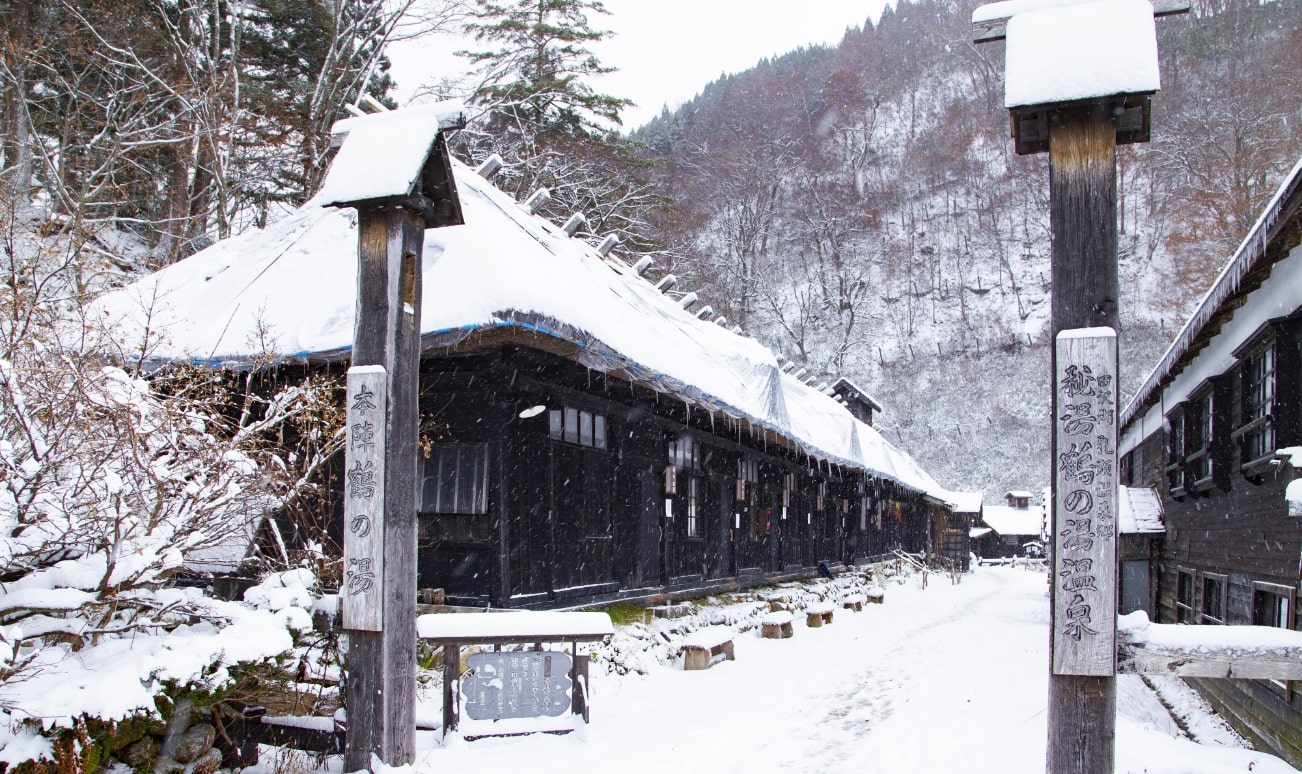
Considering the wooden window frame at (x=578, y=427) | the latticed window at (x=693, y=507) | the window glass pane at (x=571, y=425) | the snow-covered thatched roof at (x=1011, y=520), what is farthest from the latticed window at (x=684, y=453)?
the snow-covered thatched roof at (x=1011, y=520)

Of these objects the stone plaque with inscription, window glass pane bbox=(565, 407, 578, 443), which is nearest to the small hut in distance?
window glass pane bbox=(565, 407, 578, 443)

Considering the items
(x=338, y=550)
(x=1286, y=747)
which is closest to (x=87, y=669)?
(x=338, y=550)

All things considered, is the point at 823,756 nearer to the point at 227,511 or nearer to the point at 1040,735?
the point at 1040,735

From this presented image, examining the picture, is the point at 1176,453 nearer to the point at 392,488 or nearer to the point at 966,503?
the point at 392,488

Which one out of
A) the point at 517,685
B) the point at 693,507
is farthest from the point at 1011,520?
the point at 517,685

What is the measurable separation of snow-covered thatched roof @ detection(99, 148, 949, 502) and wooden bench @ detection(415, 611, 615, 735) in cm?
270

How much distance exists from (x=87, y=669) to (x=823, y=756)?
4.92 meters

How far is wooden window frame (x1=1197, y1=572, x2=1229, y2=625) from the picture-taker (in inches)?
441

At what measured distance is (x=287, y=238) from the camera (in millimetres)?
11883

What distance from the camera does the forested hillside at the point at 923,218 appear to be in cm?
5638

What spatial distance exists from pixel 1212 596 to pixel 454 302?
11143 millimetres

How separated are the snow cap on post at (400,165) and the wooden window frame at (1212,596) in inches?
416

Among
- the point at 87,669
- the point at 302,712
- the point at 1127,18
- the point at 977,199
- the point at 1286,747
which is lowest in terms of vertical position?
the point at 1286,747

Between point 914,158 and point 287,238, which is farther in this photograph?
point 914,158
